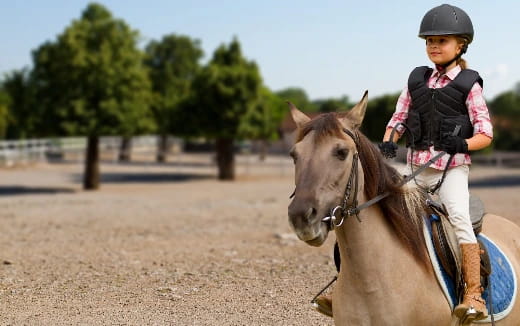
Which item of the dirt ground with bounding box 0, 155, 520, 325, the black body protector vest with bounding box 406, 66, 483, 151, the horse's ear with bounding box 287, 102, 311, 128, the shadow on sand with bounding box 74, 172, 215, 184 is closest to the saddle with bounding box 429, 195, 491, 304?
the black body protector vest with bounding box 406, 66, 483, 151

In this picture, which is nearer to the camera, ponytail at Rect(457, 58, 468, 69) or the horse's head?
the horse's head

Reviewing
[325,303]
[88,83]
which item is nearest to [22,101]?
[88,83]

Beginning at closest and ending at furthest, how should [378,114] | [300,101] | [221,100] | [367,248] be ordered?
1. [367,248]
2. [221,100]
3. [378,114]
4. [300,101]

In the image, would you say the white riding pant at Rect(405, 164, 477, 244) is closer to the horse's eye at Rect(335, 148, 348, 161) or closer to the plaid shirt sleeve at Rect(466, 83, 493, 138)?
the plaid shirt sleeve at Rect(466, 83, 493, 138)

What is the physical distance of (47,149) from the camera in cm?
4434

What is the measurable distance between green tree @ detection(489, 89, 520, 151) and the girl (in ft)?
152

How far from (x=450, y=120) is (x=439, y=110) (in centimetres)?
10

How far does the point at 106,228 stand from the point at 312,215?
12.1 m

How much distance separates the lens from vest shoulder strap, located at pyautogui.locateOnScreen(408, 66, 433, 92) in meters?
4.20

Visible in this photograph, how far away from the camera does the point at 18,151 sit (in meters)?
40.5

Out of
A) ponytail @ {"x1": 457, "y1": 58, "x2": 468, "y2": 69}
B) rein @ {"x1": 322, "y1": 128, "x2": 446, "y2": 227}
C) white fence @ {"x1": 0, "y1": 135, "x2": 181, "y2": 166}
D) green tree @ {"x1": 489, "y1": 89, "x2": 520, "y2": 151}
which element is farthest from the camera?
green tree @ {"x1": 489, "y1": 89, "x2": 520, "y2": 151}

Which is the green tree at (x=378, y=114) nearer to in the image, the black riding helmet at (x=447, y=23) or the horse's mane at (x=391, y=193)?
the black riding helmet at (x=447, y=23)

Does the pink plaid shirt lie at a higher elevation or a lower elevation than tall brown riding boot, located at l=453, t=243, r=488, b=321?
higher

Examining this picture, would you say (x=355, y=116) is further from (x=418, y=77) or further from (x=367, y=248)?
(x=418, y=77)
